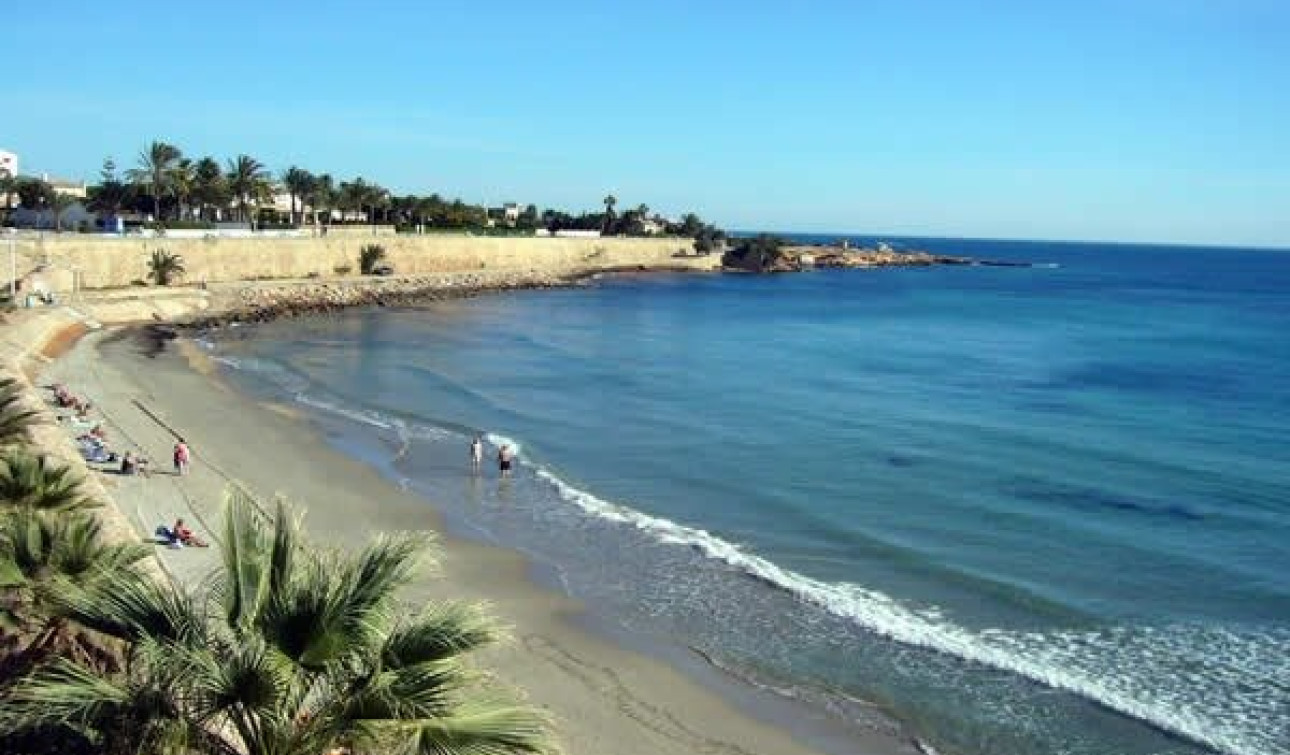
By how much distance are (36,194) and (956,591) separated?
78.1 meters

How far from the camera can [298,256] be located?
276 feet

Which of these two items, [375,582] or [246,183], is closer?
[375,582]

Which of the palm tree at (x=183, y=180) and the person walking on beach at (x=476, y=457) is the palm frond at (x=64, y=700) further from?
the palm tree at (x=183, y=180)

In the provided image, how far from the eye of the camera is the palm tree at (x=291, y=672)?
629 cm

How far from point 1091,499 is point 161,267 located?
56143 mm

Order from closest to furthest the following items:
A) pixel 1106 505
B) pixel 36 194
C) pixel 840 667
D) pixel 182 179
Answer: pixel 840 667, pixel 1106 505, pixel 36 194, pixel 182 179

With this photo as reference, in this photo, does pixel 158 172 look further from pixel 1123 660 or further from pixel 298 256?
pixel 1123 660

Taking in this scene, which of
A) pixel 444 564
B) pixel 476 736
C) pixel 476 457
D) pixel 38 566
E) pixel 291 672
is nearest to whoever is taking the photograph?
pixel 476 736

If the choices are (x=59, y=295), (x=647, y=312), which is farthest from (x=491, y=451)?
(x=647, y=312)

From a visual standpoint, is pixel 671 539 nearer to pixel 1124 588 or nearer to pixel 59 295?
pixel 1124 588

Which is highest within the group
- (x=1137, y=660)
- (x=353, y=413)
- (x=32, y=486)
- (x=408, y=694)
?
(x=408, y=694)

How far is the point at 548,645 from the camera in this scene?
19188mm

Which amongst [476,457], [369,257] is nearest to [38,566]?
[476,457]

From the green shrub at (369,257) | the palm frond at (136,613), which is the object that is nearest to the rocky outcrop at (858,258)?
the green shrub at (369,257)
